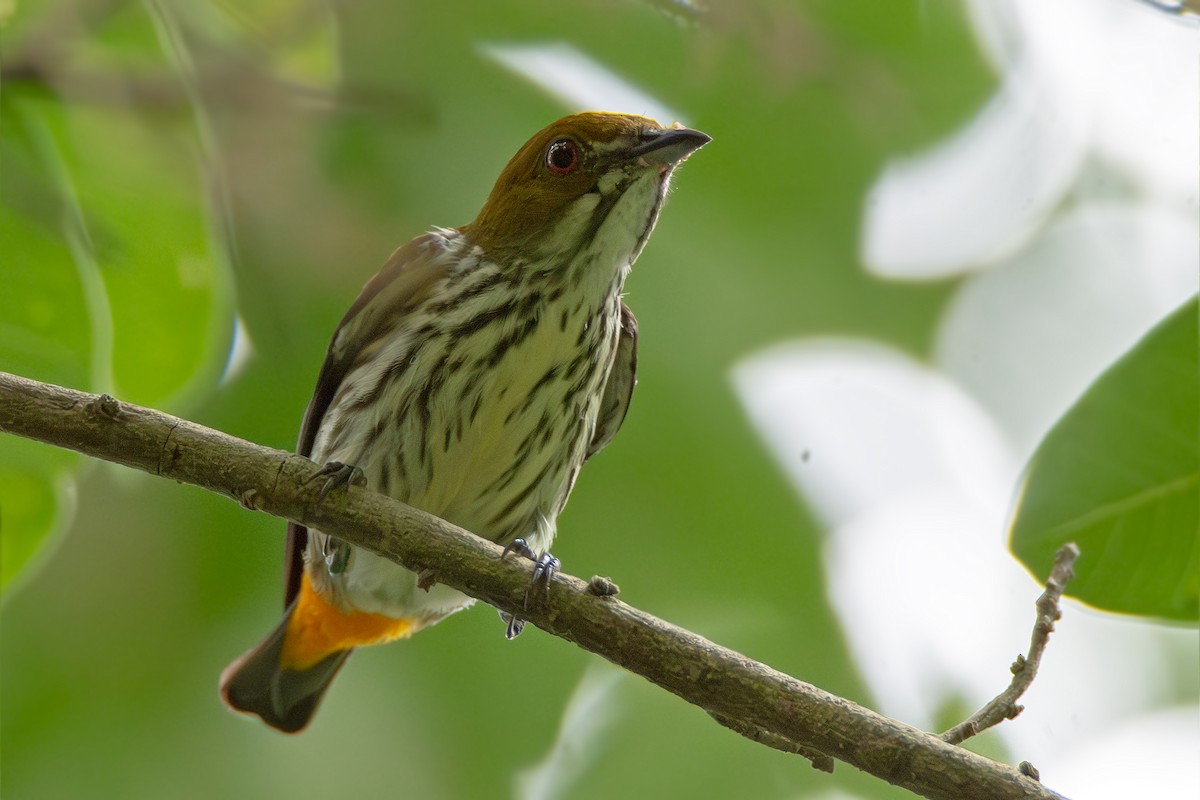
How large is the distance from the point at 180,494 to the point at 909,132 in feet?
10.2

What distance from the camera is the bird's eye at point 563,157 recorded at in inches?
149

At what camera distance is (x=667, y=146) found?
11.9ft

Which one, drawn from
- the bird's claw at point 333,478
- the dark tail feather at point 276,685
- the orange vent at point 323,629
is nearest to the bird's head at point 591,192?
the bird's claw at point 333,478

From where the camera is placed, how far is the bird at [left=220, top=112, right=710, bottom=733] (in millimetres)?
3582

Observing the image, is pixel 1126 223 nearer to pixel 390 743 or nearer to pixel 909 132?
pixel 909 132

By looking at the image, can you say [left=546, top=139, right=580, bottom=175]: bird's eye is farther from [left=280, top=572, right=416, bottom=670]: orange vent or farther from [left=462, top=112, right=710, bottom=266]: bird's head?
[left=280, top=572, right=416, bottom=670]: orange vent

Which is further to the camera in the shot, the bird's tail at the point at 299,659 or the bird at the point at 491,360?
the bird's tail at the point at 299,659

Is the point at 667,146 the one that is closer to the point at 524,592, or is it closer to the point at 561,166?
the point at 561,166

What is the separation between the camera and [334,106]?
4012mm

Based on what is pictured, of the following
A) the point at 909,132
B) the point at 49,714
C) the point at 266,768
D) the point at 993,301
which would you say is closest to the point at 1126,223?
the point at 993,301

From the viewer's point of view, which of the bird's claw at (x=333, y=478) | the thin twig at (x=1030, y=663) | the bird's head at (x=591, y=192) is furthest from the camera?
the bird's head at (x=591, y=192)

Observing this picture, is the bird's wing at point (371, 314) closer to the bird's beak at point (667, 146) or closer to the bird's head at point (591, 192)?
the bird's head at point (591, 192)

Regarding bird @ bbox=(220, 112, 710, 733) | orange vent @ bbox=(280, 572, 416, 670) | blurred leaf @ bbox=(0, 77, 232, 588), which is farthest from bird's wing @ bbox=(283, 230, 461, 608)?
blurred leaf @ bbox=(0, 77, 232, 588)

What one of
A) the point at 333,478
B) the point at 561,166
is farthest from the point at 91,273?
the point at 561,166
